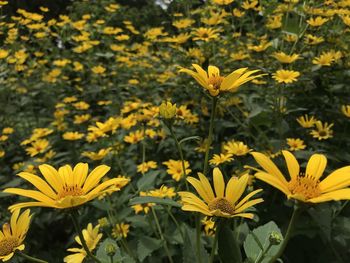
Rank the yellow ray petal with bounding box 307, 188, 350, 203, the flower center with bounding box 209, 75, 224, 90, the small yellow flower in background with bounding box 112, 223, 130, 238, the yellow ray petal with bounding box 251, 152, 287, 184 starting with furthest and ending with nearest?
the small yellow flower in background with bounding box 112, 223, 130, 238 → the flower center with bounding box 209, 75, 224, 90 → the yellow ray petal with bounding box 251, 152, 287, 184 → the yellow ray petal with bounding box 307, 188, 350, 203

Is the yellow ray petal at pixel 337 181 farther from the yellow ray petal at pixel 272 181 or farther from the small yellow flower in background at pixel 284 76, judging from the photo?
the small yellow flower in background at pixel 284 76

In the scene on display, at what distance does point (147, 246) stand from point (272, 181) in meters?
1.02

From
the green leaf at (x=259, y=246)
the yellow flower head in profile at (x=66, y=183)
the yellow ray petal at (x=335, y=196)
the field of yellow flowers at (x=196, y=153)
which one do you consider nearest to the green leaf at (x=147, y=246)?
the field of yellow flowers at (x=196, y=153)

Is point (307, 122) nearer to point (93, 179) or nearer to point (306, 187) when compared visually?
point (306, 187)

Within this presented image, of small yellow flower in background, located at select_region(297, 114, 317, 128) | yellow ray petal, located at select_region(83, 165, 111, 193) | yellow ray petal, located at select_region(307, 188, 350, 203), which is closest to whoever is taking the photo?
yellow ray petal, located at select_region(307, 188, 350, 203)

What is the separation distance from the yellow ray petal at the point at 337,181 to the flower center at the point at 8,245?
27.7 inches

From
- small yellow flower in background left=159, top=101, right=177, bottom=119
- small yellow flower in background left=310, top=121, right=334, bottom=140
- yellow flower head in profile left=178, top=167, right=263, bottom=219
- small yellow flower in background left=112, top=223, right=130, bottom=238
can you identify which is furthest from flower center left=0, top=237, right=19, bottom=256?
small yellow flower in background left=310, top=121, right=334, bottom=140

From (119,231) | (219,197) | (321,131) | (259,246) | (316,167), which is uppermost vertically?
(316,167)

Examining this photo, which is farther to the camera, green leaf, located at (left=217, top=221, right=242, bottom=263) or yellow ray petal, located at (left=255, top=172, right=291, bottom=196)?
green leaf, located at (left=217, top=221, right=242, bottom=263)

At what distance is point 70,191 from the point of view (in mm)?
950

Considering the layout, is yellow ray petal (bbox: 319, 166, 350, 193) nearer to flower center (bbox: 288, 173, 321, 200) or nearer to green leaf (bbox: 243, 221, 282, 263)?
flower center (bbox: 288, 173, 321, 200)

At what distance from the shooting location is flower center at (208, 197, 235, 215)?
941mm

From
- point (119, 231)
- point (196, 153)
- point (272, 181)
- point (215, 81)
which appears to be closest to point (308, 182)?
point (272, 181)

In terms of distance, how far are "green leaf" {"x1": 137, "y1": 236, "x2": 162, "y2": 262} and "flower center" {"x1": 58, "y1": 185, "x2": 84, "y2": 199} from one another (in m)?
0.75
